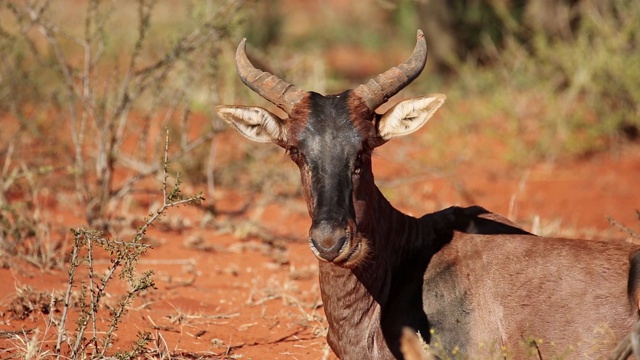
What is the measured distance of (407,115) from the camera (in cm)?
691

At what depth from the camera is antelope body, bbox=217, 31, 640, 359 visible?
20.6ft

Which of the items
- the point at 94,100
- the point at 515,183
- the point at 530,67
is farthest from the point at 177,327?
the point at 530,67

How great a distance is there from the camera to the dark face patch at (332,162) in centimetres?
596

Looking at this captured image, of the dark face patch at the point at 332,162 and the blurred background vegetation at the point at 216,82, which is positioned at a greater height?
the blurred background vegetation at the point at 216,82

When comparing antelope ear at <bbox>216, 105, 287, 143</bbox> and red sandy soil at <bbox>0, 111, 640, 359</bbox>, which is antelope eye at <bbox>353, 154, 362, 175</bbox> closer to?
antelope ear at <bbox>216, 105, 287, 143</bbox>

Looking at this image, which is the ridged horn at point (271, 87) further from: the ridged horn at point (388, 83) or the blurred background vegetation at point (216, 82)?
the blurred background vegetation at point (216, 82)

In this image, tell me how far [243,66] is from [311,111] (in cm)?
82

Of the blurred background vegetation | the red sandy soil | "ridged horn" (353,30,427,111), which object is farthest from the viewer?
the blurred background vegetation

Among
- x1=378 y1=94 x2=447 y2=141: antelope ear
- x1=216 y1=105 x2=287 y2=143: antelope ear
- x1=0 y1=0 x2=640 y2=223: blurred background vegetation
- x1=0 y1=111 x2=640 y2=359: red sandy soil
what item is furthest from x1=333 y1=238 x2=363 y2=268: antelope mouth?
x1=0 y1=0 x2=640 y2=223: blurred background vegetation

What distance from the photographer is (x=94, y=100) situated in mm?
10703

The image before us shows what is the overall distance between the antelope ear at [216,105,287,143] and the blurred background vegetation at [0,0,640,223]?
10.2 feet

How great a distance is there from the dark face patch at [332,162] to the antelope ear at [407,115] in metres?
0.23

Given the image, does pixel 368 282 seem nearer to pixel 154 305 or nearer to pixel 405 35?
pixel 154 305

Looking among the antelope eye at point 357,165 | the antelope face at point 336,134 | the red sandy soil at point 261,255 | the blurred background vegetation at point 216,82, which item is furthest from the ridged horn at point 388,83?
the blurred background vegetation at point 216,82
